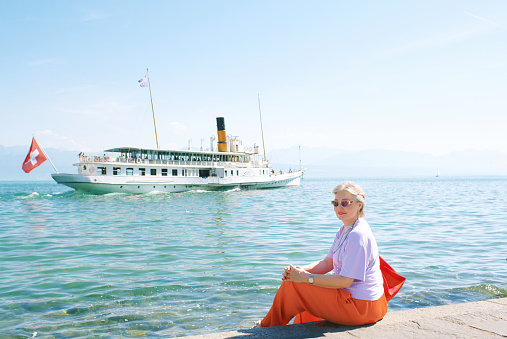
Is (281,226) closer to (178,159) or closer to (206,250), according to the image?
(206,250)

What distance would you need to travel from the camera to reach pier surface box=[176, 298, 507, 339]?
3488 mm

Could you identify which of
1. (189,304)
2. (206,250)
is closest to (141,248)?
(206,250)

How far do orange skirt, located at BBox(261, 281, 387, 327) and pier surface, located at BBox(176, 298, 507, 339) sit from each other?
91mm

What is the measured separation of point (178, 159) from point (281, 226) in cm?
3012

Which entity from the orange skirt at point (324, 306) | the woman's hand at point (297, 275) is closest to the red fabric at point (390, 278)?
the orange skirt at point (324, 306)

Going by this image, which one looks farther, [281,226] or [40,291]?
[281,226]

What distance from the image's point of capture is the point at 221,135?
5056 centimetres

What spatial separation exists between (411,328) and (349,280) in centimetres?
77

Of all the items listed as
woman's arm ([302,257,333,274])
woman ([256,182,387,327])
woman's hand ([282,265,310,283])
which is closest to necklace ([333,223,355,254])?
woman ([256,182,387,327])

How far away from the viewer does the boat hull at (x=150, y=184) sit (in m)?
36.7

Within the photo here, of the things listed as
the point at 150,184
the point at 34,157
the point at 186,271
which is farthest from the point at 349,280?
the point at 150,184

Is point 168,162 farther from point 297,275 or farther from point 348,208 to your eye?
point 348,208

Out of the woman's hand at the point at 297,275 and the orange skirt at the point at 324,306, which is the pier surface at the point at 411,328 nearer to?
the orange skirt at the point at 324,306

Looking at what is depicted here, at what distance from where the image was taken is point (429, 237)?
512 inches
